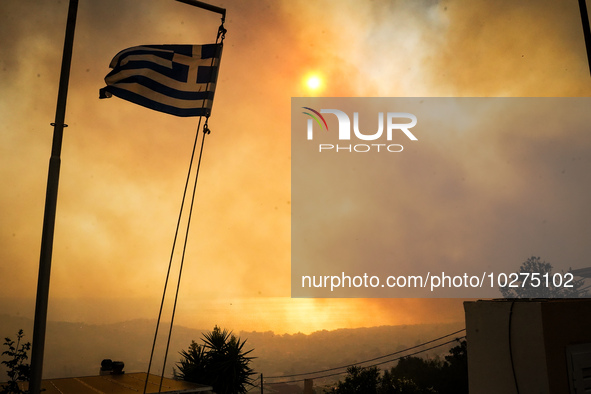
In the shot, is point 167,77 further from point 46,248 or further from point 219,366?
point 219,366

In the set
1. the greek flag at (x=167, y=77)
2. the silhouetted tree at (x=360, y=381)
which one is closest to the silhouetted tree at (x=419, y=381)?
the silhouetted tree at (x=360, y=381)

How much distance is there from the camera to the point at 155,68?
20.7 ft

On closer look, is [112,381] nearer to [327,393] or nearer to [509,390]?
[327,393]

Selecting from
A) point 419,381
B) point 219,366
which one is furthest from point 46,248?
point 419,381

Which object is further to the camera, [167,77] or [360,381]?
[360,381]

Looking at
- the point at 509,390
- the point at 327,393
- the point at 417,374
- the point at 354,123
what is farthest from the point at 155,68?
the point at 417,374

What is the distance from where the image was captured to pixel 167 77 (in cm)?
636

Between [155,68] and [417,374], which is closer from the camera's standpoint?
[155,68]

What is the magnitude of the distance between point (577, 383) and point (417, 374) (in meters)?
32.7

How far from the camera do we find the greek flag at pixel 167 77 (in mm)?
6121

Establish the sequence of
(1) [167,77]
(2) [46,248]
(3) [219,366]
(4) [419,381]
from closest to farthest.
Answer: (2) [46,248]
(1) [167,77]
(3) [219,366]
(4) [419,381]

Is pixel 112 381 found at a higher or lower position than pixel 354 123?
lower

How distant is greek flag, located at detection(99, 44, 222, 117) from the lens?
20.1 feet

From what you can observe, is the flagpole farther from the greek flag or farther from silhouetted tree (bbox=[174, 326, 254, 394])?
silhouetted tree (bbox=[174, 326, 254, 394])
